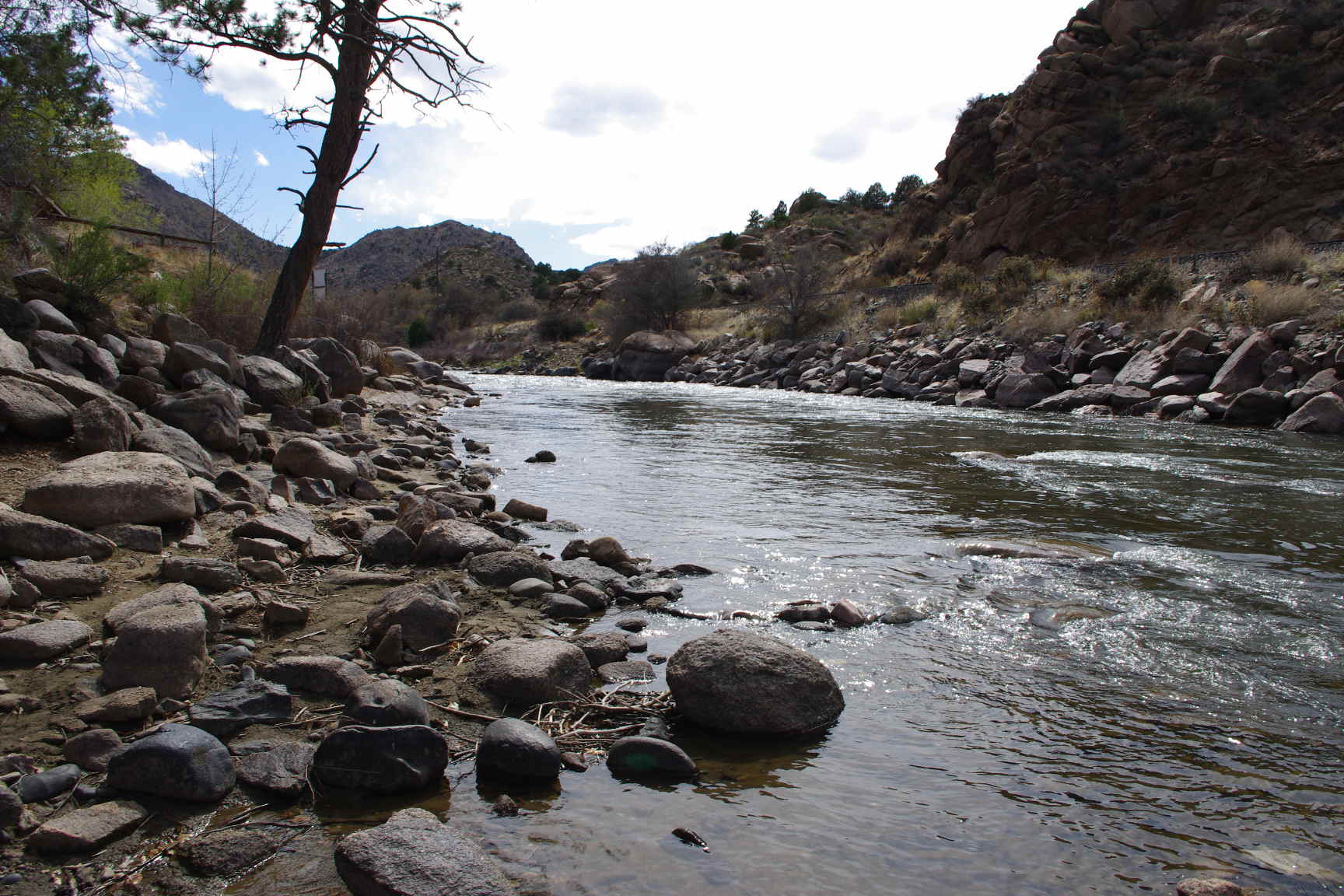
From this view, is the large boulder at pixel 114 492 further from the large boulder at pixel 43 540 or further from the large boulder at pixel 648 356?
the large boulder at pixel 648 356

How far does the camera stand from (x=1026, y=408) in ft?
64.0

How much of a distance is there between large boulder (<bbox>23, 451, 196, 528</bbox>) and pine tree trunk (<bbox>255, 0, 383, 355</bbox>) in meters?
7.01

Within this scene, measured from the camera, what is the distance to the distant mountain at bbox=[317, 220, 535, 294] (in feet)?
314

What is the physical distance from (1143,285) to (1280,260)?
2.96 m

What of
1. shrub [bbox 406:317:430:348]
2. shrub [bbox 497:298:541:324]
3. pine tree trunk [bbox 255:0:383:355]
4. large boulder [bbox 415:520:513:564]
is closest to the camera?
large boulder [bbox 415:520:513:564]

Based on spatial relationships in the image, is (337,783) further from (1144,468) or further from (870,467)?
(1144,468)

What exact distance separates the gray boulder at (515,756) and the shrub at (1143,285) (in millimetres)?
23151

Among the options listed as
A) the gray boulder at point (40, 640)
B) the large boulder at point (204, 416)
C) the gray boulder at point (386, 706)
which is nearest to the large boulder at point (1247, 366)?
the large boulder at point (204, 416)

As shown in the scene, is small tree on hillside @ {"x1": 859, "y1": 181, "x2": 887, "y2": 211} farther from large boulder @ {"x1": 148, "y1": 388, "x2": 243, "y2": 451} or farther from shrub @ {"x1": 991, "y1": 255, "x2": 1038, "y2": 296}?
large boulder @ {"x1": 148, "y1": 388, "x2": 243, "y2": 451}

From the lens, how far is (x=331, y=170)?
11.1 metres

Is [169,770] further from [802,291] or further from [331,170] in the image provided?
[802,291]

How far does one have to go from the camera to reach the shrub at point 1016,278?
27.5 meters

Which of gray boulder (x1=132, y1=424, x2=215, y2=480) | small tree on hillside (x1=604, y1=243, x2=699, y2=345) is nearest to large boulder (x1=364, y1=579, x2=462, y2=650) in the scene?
gray boulder (x1=132, y1=424, x2=215, y2=480)

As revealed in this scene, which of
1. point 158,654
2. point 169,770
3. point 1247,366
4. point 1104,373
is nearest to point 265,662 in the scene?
point 158,654
